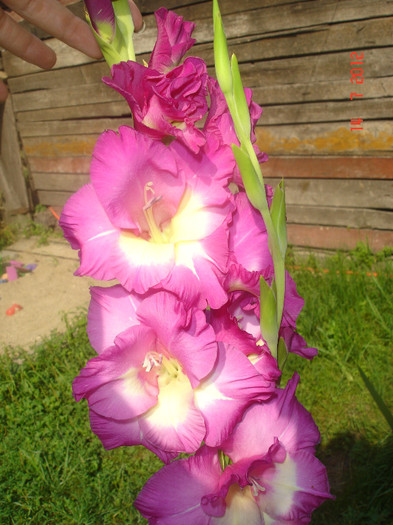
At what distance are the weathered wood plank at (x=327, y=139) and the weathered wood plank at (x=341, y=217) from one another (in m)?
0.47

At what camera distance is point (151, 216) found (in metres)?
0.90

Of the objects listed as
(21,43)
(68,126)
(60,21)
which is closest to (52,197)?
(68,126)

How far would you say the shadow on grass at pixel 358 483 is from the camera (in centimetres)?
213

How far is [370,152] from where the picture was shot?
150 inches

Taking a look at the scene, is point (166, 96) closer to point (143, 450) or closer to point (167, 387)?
point (167, 387)

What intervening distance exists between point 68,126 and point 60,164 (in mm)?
480

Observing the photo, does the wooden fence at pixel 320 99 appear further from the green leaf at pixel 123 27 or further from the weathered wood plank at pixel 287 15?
the green leaf at pixel 123 27

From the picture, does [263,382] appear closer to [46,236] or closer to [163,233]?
[163,233]

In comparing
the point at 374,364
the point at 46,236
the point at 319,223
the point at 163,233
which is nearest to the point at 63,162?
the point at 46,236

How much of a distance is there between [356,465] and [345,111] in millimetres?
2585

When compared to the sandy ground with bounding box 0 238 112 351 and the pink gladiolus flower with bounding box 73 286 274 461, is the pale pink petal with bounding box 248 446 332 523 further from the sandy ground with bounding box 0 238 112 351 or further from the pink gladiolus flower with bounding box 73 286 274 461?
the sandy ground with bounding box 0 238 112 351

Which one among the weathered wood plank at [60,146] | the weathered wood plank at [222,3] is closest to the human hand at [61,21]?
the weathered wood plank at [222,3]

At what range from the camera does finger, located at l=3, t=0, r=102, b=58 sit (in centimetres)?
111

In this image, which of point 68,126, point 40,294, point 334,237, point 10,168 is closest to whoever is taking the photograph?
point 334,237
